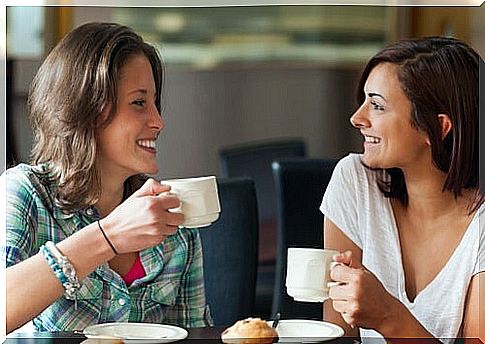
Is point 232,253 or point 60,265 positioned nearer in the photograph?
point 60,265

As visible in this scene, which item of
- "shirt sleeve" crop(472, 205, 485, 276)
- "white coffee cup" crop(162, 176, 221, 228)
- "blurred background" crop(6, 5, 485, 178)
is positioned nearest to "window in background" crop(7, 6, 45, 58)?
"blurred background" crop(6, 5, 485, 178)

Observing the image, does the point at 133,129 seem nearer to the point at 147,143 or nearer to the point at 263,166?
the point at 147,143

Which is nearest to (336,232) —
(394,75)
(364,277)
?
(364,277)

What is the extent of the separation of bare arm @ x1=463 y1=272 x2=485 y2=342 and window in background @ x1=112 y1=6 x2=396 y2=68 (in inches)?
10.7

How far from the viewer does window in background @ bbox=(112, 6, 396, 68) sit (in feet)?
4.19

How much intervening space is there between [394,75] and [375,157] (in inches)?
3.6

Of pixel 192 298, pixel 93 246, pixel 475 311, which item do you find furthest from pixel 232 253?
pixel 475 311

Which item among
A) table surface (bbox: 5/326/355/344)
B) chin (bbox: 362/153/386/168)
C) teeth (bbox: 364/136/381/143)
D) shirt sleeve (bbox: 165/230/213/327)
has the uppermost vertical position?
teeth (bbox: 364/136/381/143)

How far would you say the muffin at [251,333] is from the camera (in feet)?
4.13

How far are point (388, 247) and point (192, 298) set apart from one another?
0.74 ft

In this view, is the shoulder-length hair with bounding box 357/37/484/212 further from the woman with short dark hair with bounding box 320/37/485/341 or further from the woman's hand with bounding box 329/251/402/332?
the woman's hand with bounding box 329/251/402/332

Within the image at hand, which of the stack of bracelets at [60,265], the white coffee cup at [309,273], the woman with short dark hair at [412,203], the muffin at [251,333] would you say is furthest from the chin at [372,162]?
the stack of bracelets at [60,265]

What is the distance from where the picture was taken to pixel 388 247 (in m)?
1.29

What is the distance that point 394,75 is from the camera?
4.16ft
